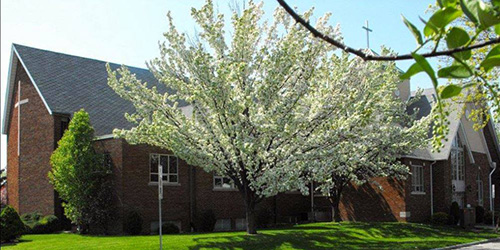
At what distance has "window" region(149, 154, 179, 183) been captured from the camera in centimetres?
2536

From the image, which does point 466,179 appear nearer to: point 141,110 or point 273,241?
point 273,241

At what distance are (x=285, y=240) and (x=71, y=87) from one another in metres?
15.0

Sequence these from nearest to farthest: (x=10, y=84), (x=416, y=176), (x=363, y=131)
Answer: (x=363, y=131)
(x=10, y=84)
(x=416, y=176)

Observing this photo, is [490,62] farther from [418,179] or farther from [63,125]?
[418,179]

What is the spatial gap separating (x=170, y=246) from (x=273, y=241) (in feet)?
11.8

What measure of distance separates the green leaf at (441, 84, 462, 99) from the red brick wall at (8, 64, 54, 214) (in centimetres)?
2752

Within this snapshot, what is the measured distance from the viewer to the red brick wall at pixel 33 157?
91.2 feet

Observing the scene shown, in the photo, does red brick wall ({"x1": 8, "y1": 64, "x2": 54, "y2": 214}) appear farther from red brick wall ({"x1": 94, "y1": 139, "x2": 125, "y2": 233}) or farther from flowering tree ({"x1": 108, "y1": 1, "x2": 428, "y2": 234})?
flowering tree ({"x1": 108, "y1": 1, "x2": 428, "y2": 234})

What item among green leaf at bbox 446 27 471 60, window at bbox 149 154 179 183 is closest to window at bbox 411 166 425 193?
window at bbox 149 154 179 183

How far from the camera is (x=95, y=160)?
2453cm

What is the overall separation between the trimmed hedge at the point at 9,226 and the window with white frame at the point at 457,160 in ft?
81.9

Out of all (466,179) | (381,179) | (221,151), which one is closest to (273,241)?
(221,151)

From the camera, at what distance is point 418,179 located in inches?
1310

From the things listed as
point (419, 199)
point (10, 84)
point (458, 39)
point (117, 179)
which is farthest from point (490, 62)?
point (419, 199)
